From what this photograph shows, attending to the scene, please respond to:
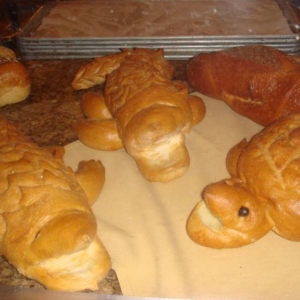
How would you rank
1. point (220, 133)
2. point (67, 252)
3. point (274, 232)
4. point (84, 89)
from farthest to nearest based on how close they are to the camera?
point (84, 89) → point (220, 133) → point (274, 232) → point (67, 252)

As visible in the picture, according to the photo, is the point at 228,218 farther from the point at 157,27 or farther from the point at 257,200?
the point at 157,27

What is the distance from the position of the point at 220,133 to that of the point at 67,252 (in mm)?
731

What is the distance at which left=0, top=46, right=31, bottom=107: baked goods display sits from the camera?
58.7 inches

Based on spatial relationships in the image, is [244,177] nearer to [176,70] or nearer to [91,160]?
[91,160]

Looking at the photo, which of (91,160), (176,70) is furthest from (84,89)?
(91,160)

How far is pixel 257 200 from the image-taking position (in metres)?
0.96

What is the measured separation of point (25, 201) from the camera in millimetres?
863

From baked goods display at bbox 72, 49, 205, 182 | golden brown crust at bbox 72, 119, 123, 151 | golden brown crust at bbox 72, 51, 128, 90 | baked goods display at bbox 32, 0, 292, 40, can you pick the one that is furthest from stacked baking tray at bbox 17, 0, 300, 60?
golden brown crust at bbox 72, 119, 123, 151

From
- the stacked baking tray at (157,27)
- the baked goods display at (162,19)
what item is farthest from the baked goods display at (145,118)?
the baked goods display at (162,19)

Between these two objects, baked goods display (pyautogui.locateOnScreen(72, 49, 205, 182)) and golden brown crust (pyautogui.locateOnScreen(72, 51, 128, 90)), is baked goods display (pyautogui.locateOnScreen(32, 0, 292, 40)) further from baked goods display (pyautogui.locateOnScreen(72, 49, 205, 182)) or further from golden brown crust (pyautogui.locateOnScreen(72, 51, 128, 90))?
→ baked goods display (pyautogui.locateOnScreen(72, 49, 205, 182))

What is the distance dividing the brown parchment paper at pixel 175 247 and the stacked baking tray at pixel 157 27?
62 cm

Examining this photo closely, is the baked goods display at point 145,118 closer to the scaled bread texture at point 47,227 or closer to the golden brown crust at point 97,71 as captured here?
the golden brown crust at point 97,71

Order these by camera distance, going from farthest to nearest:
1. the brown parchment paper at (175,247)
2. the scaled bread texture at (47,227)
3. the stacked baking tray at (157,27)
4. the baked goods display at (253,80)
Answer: the stacked baking tray at (157,27)
the baked goods display at (253,80)
the brown parchment paper at (175,247)
the scaled bread texture at (47,227)

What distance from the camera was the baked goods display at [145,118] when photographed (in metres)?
1.12
